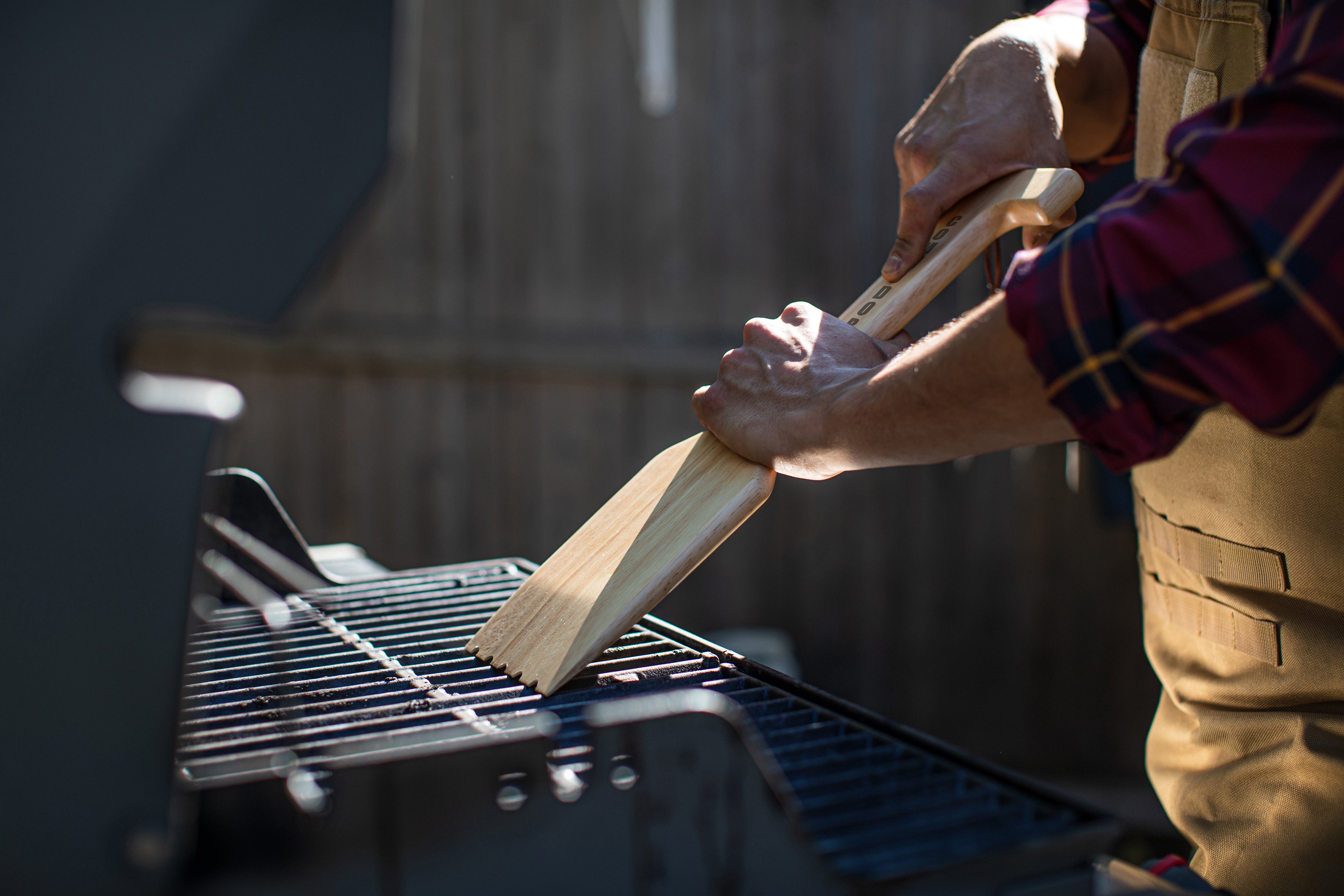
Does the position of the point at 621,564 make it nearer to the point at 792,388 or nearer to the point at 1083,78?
the point at 792,388

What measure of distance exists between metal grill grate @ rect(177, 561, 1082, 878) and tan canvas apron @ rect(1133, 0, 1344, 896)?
0.51 m

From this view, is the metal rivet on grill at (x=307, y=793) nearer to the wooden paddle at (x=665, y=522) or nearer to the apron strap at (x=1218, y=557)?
the wooden paddle at (x=665, y=522)

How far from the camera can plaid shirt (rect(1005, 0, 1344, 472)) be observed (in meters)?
0.55

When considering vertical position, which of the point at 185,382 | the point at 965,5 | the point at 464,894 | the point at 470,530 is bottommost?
the point at 470,530

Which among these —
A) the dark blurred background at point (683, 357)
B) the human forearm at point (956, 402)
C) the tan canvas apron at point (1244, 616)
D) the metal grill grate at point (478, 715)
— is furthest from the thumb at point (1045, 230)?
the dark blurred background at point (683, 357)

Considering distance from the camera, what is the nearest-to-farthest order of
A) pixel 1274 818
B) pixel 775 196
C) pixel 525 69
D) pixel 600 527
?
pixel 1274 818, pixel 600 527, pixel 525 69, pixel 775 196

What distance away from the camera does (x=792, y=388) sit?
0.97m

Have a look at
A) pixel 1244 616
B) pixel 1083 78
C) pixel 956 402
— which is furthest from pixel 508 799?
pixel 1083 78

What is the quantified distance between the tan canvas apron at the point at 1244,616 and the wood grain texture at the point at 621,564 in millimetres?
502

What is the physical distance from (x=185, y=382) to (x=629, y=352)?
2.89m

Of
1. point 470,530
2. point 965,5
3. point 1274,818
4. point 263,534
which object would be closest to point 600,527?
point 263,534

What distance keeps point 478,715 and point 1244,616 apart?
0.80m

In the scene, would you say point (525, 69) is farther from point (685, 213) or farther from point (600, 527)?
point (600, 527)

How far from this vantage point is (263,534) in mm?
1312
